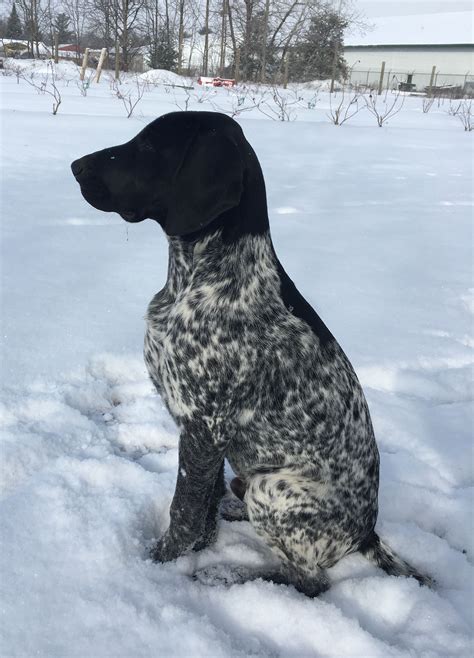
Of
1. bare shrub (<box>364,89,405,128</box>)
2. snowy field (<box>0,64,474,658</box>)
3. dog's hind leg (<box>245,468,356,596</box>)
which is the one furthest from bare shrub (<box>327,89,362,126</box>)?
dog's hind leg (<box>245,468,356,596</box>)

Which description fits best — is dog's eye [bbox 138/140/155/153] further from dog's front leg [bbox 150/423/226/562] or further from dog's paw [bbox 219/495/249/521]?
dog's paw [bbox 219/495/249/521]

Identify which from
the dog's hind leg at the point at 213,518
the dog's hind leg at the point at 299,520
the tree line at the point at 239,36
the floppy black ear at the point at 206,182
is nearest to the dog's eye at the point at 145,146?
the floppy black ear at the point at 206,182

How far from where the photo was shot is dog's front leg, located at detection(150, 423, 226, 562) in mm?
1914

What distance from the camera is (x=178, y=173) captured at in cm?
179

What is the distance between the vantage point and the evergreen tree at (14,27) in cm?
4630

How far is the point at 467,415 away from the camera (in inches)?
122

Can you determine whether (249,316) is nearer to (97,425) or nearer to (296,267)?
(97,425)

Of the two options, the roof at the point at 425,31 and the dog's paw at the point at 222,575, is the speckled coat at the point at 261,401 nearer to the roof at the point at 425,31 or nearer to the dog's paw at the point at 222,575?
the dog's paw at the point at 222,575

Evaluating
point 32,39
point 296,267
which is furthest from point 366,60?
point 296,267

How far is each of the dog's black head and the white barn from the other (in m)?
50.1

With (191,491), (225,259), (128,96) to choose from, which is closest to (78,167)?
(225,259)

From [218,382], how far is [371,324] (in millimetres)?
2319

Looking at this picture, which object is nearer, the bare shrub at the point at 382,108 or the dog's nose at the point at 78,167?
the dog's nose at the point at 78,167

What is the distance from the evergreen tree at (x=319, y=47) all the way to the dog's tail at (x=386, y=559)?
1513 inches
